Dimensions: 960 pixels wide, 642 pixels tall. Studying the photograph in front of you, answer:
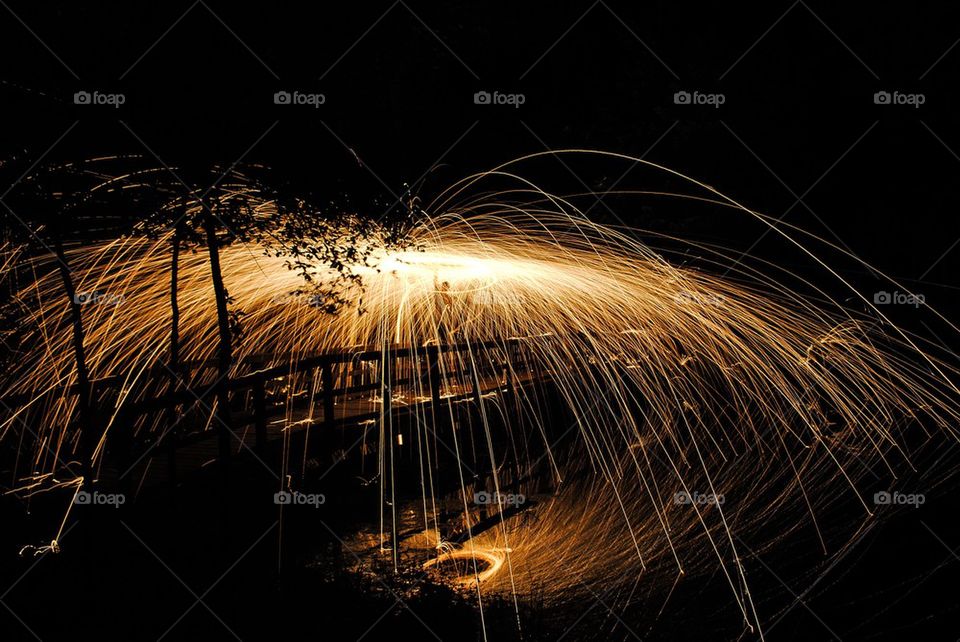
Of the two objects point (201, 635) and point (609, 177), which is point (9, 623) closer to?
point (201, 635)

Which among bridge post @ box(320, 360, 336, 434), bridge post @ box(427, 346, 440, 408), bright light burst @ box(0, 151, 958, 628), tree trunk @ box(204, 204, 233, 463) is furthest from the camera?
bridge post @ box(427, 346, 440, 408)

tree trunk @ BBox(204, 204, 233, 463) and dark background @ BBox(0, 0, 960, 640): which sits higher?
dark background @ BBox(0, 0, 960, 640)

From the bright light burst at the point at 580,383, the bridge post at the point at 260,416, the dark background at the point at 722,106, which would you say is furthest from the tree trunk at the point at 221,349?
the dark background at the point at 722,106

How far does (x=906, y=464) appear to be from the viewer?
1133 cm

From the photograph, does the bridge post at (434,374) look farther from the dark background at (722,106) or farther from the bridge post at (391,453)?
the dark background at (722,106)

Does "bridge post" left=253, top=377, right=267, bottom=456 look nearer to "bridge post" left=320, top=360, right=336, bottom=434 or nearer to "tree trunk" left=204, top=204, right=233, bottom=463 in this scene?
"tree trunk" left=204, top=204, right=233, bottom=463

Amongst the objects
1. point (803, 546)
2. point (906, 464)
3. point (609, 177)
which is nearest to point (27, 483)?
point (803, 546)

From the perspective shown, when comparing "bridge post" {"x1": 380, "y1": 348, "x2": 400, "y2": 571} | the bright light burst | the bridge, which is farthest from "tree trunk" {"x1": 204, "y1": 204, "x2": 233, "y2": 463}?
"bridge post" {"x1": 380, "y1": 348, "x2": 400, "y2": 571}

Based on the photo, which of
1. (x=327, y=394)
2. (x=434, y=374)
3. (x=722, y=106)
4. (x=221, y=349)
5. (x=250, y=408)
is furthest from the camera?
(x=722, y=106)

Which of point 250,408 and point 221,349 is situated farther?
point 250,408

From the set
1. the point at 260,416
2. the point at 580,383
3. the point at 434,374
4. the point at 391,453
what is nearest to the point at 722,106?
the point at 580,383

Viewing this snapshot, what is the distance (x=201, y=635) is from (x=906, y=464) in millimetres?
9054

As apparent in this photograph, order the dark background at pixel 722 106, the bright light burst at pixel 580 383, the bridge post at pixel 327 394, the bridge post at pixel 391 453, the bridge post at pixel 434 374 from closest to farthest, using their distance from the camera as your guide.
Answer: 1. the bridge post at pixel 391 453
2. the bright light burst at pixel 580 383
3. the bridge post at pixel 327 394
4. the bridge post at pixel 434 374
5. the dark background at pixel 722 106

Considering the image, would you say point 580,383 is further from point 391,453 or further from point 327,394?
point 391,453
